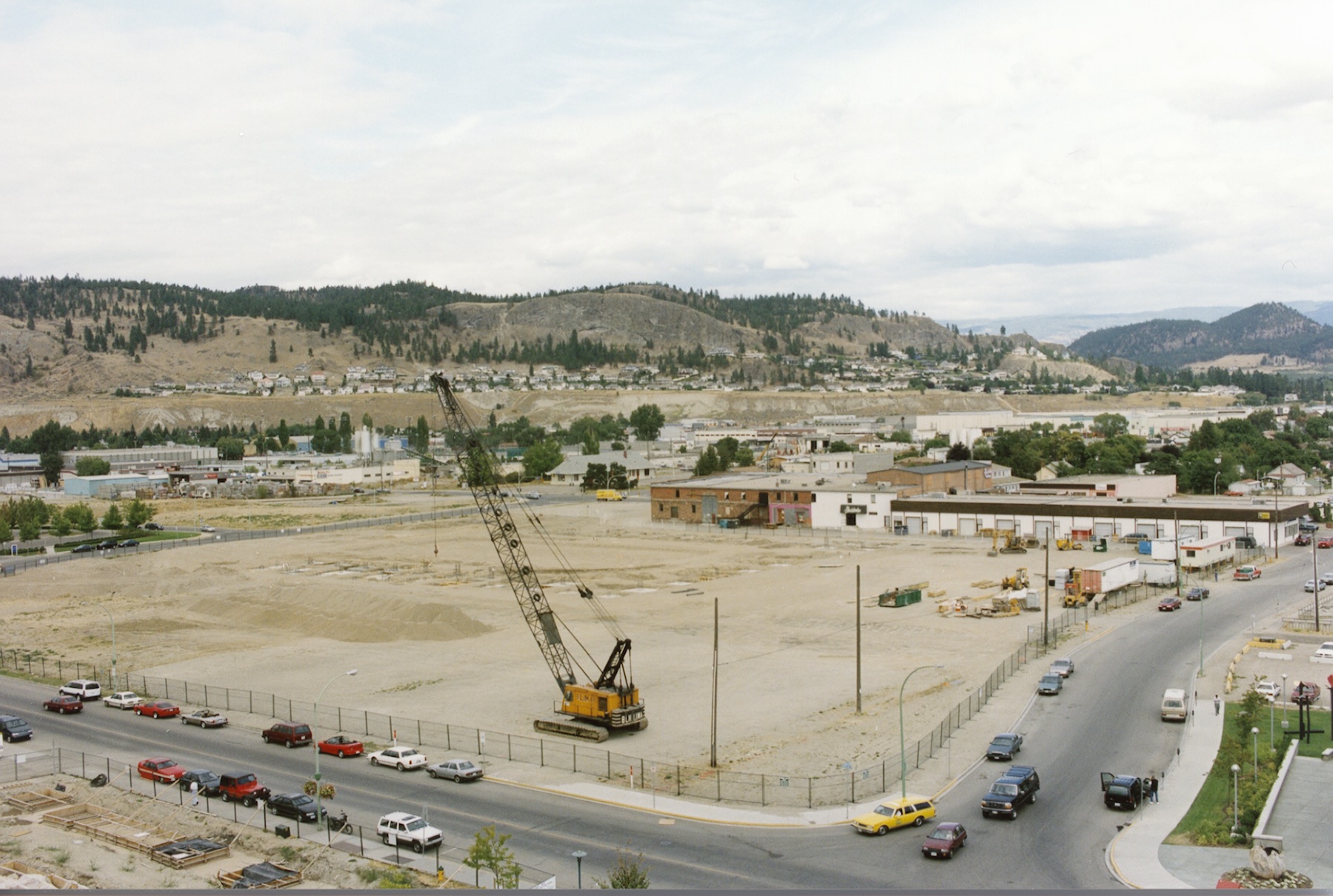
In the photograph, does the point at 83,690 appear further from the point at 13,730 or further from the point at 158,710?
the point at 13,730

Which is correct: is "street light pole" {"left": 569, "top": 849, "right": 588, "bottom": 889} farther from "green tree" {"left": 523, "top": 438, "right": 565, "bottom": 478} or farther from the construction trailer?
"green tree" {"left": 523, "top": 438, "right": 565, "bottom": 478}

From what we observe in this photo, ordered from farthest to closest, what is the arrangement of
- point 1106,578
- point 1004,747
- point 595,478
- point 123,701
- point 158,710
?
point 595,478
point 1106,578
point 123,701
point 158,710
point 1004,747

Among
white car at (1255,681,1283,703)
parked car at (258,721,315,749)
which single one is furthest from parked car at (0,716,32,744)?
white car at (1255,681,1283,703)

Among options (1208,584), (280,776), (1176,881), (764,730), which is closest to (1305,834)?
(1176,881)

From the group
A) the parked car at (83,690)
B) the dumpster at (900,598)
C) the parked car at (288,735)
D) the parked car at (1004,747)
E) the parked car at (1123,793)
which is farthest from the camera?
the dumpster at (900,598)

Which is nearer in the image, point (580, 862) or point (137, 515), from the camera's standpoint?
point (580, 862)

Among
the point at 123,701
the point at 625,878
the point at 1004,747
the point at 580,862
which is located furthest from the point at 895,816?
the point at 123,701

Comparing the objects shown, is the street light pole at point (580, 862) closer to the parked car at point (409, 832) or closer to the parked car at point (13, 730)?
the parked car at point (409, 832)

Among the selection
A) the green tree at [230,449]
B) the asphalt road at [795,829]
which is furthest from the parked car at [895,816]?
the green tree at [230,449]
